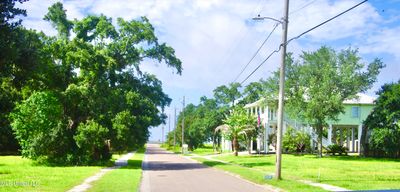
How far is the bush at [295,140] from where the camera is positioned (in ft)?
196

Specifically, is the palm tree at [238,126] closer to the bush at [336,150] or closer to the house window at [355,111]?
the bush at [336,150]

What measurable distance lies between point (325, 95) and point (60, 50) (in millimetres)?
27176

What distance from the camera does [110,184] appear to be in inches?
833

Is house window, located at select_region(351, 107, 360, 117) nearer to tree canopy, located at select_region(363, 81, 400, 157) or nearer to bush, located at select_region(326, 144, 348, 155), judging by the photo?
bush, located at select_region(326, 144, 348, 155)

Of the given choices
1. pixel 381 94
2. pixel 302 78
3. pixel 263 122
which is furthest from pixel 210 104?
pixel 381 94

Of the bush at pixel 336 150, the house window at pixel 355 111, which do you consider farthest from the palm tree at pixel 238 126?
the house window at pixel 355 111

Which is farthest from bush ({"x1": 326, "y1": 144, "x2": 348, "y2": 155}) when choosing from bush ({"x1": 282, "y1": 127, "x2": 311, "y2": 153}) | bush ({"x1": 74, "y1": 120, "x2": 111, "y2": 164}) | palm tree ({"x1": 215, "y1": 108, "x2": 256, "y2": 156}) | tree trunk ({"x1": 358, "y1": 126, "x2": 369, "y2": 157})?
bush ({"x1": 74, "y1": 120, "x2": 111, "y2": 164})

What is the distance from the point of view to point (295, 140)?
59.6 meters

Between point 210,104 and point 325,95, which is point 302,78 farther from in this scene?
point 210,104

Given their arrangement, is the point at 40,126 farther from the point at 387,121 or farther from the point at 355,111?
the point at 355,111

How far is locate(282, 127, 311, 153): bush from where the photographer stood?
2346 inches

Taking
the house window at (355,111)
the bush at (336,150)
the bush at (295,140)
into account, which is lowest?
the bush at (336,150)

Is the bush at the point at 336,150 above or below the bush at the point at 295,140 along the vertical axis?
below

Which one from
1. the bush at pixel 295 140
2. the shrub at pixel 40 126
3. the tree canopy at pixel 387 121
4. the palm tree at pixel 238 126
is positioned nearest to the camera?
the shrub at pixel 40 126
